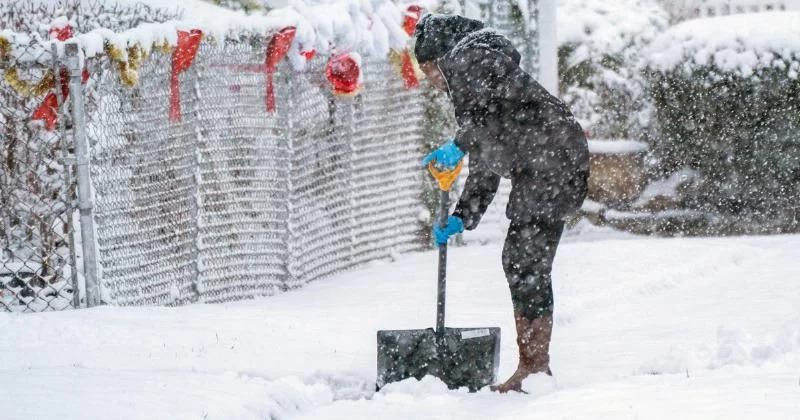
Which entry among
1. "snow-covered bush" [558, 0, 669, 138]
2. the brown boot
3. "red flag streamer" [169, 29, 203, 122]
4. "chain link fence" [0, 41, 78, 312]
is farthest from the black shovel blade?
"snow-covered bush" [558, 0, 669, 138]

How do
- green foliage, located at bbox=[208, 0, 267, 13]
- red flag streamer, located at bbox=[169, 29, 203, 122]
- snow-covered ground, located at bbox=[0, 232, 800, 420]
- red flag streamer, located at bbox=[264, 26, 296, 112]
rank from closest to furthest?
snow-covered ground, located at bbox=[0, 232, 800, 420], red flag streamer, located at bbox=[169, 29, 203, 122], red flag streamer, located at bbox=[264, 26, 296, 112], green foliage, located at bbox=[208, 0, 267, 13]

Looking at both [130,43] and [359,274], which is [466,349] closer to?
[130,43]

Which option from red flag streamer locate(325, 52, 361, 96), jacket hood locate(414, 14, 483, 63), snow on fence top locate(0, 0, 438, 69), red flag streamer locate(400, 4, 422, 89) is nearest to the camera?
jacket hood locate(414, 14, 483, 63)

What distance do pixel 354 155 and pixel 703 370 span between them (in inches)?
198

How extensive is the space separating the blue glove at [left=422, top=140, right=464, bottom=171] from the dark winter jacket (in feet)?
Result: 0.11

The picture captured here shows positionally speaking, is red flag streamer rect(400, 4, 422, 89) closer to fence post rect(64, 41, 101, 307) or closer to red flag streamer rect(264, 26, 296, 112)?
red flag streamer rect(264, 26, 296, 112)

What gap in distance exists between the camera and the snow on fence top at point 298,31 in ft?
25.6

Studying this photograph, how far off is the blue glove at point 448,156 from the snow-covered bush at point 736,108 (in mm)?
7657

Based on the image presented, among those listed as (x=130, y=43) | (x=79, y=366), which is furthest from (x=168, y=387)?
(x=130, y=43)

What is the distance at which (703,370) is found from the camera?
6172 mm

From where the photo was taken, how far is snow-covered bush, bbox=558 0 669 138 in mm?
14992

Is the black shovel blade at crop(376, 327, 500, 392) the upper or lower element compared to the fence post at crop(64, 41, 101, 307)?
lower

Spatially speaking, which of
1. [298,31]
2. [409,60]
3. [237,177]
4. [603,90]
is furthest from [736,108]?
[237,177]

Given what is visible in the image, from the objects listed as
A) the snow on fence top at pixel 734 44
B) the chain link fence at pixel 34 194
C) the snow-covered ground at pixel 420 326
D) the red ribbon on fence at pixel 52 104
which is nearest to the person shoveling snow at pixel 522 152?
the snow-covered ground at pixel 420 326
